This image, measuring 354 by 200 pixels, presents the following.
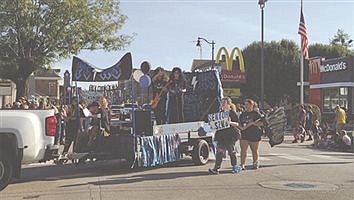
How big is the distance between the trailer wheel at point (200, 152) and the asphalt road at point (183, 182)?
212 millimetres

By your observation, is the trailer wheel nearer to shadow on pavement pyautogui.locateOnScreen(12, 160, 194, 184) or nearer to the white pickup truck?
shadow on pavement pyautogui.locateOnScreen(12, 160, 194, 184)

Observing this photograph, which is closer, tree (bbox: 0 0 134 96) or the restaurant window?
tree (bbox: 0 0 134 96)

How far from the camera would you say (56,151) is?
10.1m

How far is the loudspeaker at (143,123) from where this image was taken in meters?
12.1

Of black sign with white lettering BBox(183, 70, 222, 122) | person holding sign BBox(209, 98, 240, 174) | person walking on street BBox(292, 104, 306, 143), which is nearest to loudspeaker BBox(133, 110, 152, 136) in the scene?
person holding sign BBox(209, 98, 240, 174)

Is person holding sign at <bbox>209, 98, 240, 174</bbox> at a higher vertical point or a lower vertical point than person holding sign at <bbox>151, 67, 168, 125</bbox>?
lower

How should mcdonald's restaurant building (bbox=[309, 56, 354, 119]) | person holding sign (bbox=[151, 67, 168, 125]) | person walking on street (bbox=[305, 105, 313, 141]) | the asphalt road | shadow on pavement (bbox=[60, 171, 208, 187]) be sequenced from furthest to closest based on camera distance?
mcdonald's restaurant building (bbox=[309, 56, 354, 119]) < person walking on street (bbox=[305, 105, 313, 141]) < person holding sign (bbox=[151, 67, 168, 125]) < shadow on pavement (bbox=[60, 171, 208, 187]) < the asphalt road

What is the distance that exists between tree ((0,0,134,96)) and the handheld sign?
14.1 m

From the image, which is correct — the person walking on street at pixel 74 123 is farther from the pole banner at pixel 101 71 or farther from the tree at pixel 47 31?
the tree at pixel 47 31

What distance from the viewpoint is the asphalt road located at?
29.9ft

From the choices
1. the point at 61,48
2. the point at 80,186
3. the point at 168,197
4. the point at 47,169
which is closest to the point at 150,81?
the point at 47,169

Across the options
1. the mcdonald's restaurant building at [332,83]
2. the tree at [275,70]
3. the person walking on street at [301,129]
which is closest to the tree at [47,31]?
the person walking on street at [301,129]

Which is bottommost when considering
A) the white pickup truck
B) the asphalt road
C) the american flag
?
the asphalt road

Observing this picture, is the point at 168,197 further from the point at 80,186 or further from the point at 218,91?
the point at 218,91
